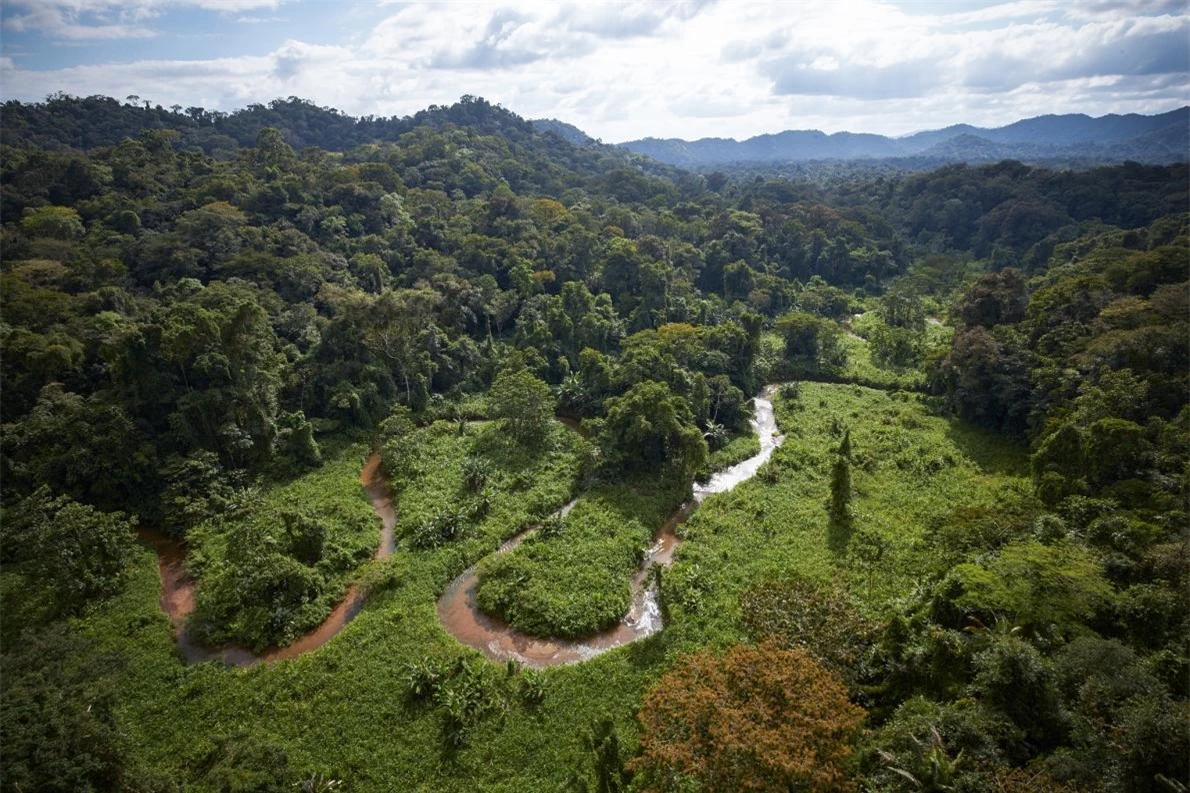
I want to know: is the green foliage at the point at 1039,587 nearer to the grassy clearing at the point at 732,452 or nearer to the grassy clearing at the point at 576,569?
the grassy clearing at the point at 576,569

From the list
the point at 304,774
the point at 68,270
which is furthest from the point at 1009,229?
the point at 68,270

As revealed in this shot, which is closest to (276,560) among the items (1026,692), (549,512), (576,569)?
(576,569)

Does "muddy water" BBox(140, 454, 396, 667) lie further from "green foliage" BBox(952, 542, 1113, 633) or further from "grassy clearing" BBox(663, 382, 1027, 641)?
"green foliage" BBox(952, 542, 1113, 633)

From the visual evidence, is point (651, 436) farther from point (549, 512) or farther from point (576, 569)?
point (576, 569)

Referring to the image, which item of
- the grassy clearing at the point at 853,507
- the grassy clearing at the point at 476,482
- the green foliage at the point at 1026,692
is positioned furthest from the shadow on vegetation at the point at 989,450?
the grassy clearing at the point at 476,482

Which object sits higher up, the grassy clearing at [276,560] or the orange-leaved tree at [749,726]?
the orange-leaved tree at [749,726]

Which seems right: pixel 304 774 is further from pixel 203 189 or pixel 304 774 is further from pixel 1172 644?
pixel 203 189
